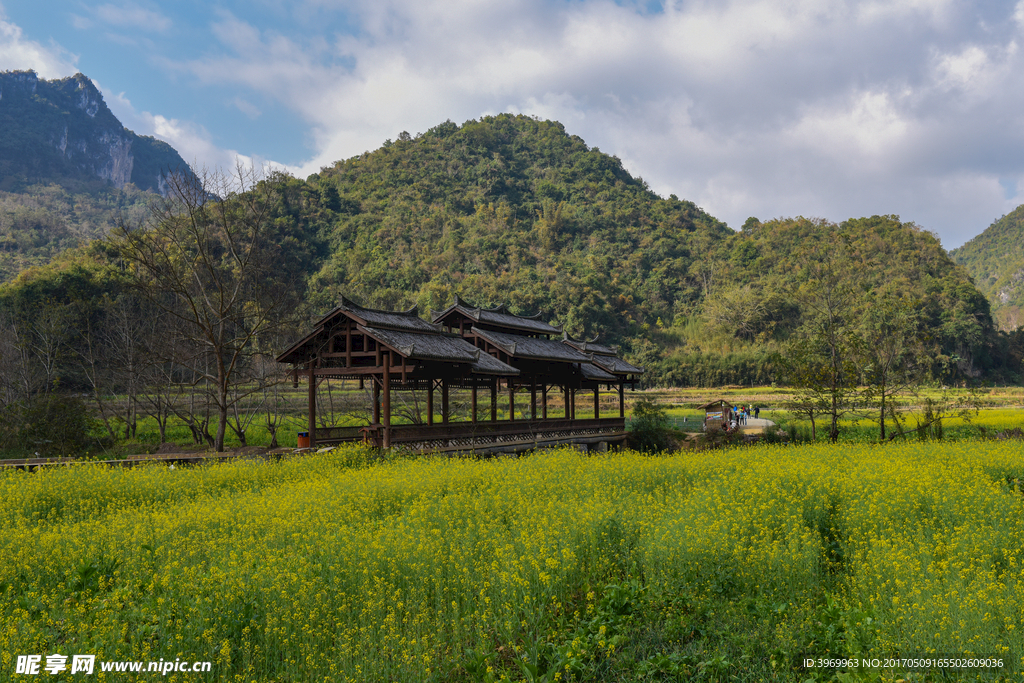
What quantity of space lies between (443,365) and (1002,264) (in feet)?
401

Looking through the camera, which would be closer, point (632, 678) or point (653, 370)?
point (632, 678)

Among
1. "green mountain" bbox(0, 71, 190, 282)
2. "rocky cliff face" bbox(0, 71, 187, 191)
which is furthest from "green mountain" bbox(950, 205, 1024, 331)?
"rocky cliff face" bbox(0, 71, 187, 191)

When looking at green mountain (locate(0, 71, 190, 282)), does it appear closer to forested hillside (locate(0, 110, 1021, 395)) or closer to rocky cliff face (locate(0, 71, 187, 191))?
rocky cliff face (locate(0, 71, 187, 191))

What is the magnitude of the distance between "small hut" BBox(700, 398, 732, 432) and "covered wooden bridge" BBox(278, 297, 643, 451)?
472cm

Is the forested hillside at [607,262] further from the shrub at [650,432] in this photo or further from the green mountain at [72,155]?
the shrub at [650,432]

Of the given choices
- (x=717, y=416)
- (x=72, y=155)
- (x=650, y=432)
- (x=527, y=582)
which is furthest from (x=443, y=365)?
(x=72, y=155)

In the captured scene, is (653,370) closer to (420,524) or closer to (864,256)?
(864,256)

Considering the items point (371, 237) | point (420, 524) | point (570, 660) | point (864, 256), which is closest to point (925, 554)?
point (570, 660)

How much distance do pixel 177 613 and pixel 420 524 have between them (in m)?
2.47

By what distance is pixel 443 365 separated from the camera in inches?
713

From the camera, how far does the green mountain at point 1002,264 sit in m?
90.7

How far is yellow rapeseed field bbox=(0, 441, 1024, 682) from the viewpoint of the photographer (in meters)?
4.43

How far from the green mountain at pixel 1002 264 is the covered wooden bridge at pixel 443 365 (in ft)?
296

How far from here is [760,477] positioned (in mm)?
9086
